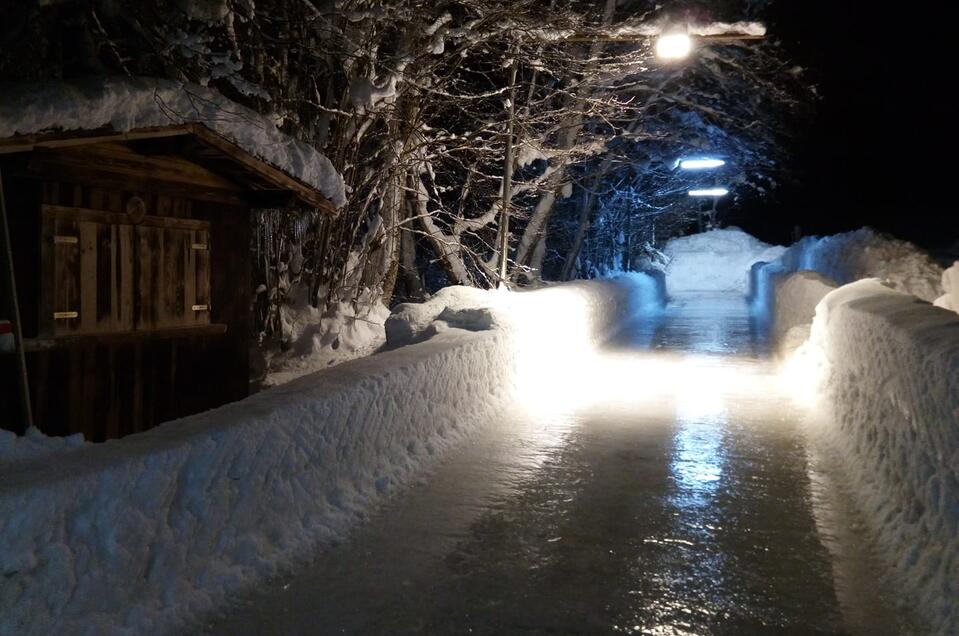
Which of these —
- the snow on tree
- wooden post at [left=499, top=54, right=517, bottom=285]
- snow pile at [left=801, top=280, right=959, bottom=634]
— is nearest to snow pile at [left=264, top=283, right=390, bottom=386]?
the snow on tree

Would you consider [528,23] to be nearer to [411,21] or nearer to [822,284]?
[411,21]

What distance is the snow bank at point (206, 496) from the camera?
11.6ft

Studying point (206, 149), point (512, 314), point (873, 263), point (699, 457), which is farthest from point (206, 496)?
point (873, 263)

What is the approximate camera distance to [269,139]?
7895 millimetres

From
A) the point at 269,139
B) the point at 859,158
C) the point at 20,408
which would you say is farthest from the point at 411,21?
the point at 859,158

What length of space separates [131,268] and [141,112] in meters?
1.68

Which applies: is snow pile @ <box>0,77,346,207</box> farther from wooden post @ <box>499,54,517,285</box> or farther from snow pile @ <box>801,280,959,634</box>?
wooden post @ <box>499,54,517,285</box>

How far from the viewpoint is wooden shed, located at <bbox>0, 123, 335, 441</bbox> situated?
6.52m

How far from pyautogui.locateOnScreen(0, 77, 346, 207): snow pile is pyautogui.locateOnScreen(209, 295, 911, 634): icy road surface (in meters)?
3.68

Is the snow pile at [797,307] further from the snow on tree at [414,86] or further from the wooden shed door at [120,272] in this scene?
the wooden shed door at [120,272]

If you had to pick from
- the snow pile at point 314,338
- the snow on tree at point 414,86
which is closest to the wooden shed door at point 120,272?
the snow on tree at point 414,86

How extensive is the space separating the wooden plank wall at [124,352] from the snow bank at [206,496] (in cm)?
191

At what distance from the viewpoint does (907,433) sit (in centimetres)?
579

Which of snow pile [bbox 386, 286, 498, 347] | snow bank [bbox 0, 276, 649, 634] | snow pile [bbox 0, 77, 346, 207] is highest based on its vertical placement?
snow pile [bbox 0, 77, 346, 207]
